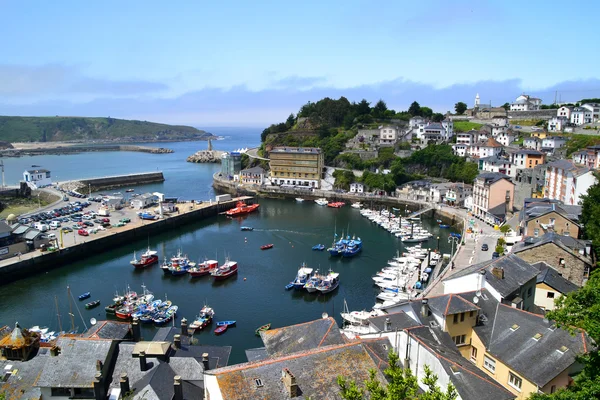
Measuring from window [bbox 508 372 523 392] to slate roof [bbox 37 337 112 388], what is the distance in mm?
10211

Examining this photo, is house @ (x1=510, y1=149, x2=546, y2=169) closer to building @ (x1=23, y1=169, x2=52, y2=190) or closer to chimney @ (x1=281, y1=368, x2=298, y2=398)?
chimney @ (x1=281, y1=368, x2=298, y2=398)

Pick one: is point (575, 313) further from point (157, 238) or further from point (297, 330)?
point (157, 238)

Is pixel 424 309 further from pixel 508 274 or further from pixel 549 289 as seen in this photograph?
pixel 549 289

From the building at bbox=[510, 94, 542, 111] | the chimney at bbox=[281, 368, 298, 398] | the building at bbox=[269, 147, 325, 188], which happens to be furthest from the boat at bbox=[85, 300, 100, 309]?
the building at bbox=[510, 94, 542, 111]

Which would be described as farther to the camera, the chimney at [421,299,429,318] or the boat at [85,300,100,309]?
the boat at [85,300,100,309]

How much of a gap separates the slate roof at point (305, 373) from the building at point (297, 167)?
50.3 meters

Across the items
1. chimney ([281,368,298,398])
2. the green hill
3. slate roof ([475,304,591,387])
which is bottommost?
slate roof ([475,304,591,387])

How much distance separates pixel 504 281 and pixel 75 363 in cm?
1308

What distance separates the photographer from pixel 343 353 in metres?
9.30

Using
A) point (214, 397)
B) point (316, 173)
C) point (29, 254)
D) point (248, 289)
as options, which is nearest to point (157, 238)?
point (29, 254)

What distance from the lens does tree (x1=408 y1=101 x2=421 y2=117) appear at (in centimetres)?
7705

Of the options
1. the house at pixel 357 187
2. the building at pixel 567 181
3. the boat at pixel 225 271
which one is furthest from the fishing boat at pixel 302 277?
the house at pixel 357 187

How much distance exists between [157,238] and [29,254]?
10.1m

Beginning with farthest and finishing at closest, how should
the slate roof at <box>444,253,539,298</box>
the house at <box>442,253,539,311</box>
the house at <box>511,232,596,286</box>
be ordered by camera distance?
1. the house at <box>511,232,596,286</box>
2. the slate roof at <box>444,253,539,298</box>
3. the house at <box>442,253,539,311</box>
